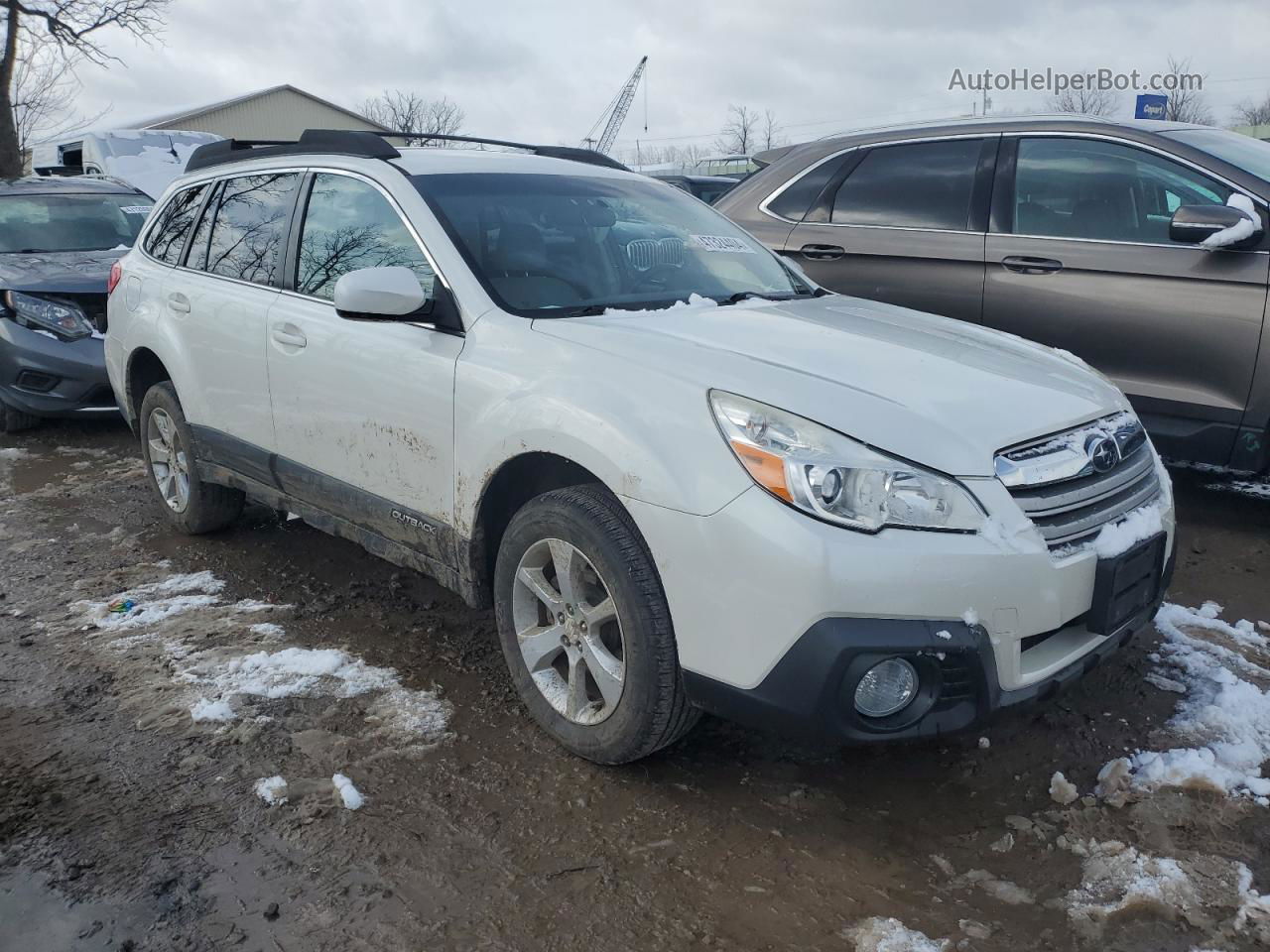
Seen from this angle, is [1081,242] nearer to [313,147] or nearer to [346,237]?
[346,237]

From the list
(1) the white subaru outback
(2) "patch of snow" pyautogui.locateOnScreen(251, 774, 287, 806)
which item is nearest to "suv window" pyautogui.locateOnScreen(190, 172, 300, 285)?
(1) the white subaru outback

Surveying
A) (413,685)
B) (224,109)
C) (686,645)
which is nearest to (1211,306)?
(686,645)

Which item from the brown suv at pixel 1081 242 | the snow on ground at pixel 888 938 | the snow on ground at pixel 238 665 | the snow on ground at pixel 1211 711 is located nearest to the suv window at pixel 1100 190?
the brown suv at pixel 1081 242

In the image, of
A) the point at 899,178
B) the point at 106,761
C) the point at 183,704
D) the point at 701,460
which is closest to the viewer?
the point at 701,460

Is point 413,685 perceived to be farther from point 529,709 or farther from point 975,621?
point 975,621

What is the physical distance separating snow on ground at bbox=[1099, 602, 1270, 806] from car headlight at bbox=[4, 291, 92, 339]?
6587 millimetres

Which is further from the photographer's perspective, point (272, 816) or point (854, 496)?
point (272, 816)

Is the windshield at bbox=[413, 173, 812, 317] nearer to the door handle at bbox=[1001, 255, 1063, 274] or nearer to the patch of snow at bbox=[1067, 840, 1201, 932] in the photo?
the door handle at bbox=[1001, 255, 1063, 274]

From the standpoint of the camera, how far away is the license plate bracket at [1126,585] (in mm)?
2506

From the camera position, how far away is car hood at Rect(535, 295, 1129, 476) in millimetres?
2400

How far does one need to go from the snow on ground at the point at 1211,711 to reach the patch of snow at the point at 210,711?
2.54 metres

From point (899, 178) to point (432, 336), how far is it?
3.05 meters

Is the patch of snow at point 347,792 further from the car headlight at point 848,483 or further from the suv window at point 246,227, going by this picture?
the suv window at point 246,227

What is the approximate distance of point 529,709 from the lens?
3008 mm
